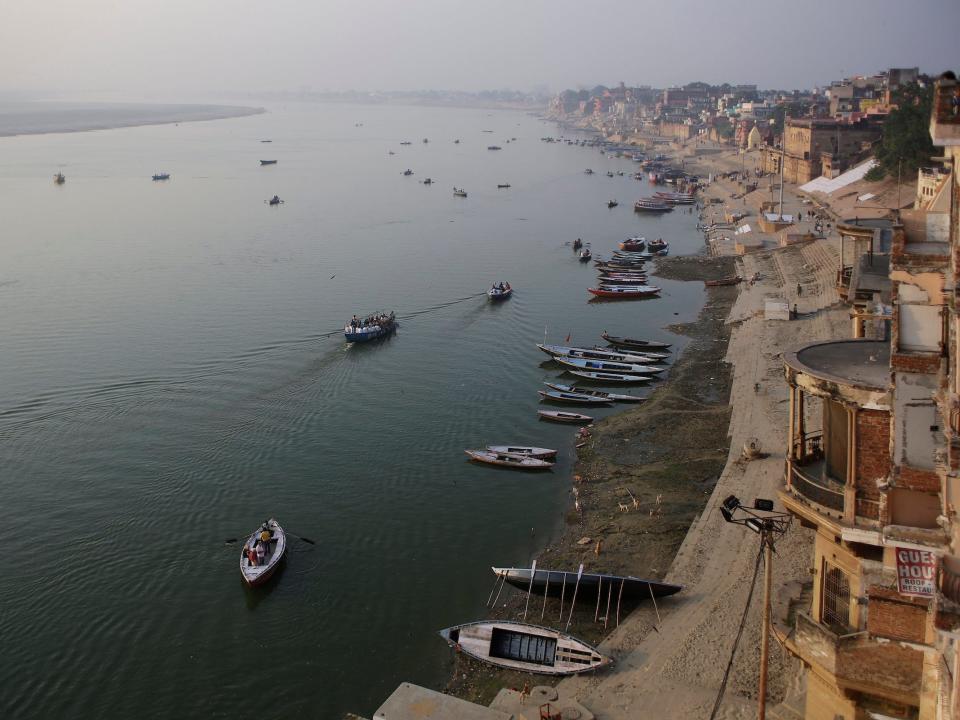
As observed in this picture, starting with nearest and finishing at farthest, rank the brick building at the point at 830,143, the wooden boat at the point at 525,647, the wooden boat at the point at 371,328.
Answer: the wooden boat at the point at 525,647 → the wooden boat at the point at 371,328 → the brick building at the point at 830,143

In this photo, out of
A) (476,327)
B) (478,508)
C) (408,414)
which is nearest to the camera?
(478,508)

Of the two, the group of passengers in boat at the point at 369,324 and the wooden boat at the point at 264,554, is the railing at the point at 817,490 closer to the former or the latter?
the wooden boat at the point at 264,554

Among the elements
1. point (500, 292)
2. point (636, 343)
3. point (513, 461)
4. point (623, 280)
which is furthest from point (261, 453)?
point (623, 280)

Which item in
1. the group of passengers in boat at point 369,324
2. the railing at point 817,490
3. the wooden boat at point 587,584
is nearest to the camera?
the railing at point 817,490

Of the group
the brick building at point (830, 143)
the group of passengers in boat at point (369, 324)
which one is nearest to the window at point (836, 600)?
the group of passengers in boat at point (369, 324)

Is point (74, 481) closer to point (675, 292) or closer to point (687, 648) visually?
point (687, 648)

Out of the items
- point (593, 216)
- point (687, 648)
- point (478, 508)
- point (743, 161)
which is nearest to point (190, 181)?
point (593, 216)
